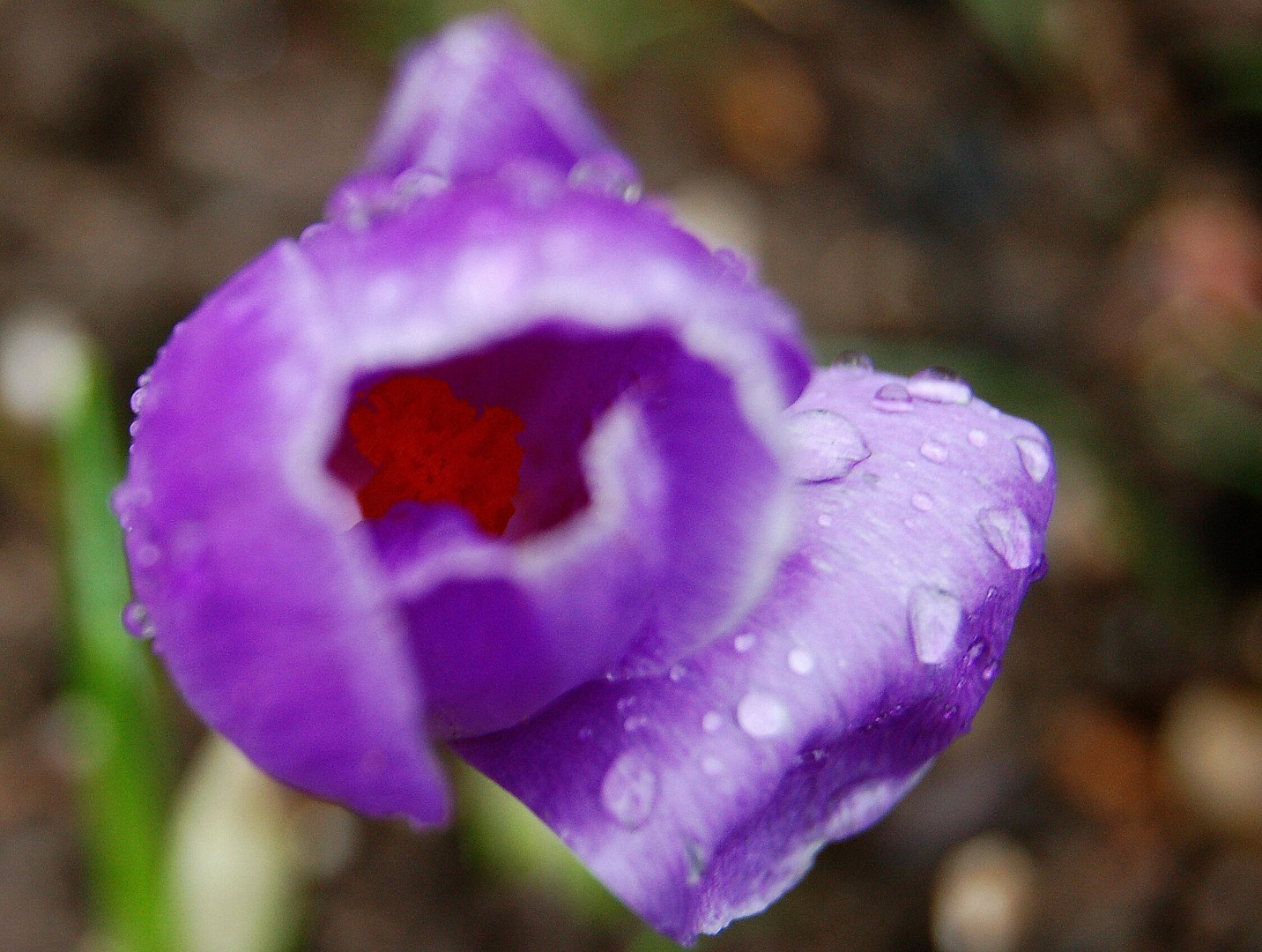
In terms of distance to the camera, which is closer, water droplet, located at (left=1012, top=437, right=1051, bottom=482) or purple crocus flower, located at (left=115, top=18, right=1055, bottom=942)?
purple crocus flower, located at (left=115, top=18, right=1055, bottom=942)

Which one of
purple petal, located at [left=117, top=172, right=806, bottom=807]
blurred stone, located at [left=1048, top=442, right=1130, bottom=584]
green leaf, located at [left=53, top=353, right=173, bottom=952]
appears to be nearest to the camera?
purple petal, located at [left=117, top=172, right=806, bottom=807]

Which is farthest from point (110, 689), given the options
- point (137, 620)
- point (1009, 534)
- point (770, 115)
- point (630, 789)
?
point (770, 115)

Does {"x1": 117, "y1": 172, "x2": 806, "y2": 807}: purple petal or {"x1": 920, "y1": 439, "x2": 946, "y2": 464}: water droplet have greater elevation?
{"x1": 117, "y1": 172, "x2": 806, "y2": 807}: purple petal

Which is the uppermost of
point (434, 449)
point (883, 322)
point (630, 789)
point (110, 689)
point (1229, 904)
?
point (434, 449)

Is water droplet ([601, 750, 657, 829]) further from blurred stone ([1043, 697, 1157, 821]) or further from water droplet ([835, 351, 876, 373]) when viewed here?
blurred stone ([1043, 697, 1157, 821])

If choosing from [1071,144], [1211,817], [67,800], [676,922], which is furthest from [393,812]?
[1071,144]

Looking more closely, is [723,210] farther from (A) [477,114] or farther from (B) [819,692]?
(B) [819,692]

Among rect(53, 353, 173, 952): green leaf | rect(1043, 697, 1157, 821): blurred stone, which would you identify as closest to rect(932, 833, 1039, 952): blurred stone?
rect(1043, 697, 1157, 821): blurred stone
